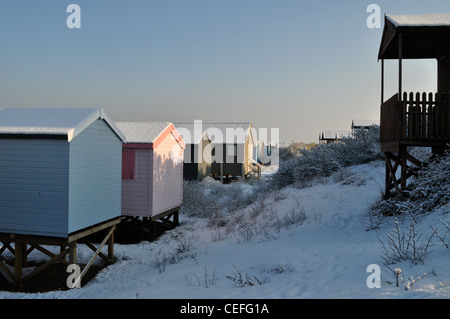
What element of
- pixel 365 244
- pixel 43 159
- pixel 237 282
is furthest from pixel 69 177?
pixel 365 244

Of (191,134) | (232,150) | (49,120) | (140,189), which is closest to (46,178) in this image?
(49,120)

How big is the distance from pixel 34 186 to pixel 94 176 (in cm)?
158

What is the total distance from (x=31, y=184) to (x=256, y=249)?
6106 mm

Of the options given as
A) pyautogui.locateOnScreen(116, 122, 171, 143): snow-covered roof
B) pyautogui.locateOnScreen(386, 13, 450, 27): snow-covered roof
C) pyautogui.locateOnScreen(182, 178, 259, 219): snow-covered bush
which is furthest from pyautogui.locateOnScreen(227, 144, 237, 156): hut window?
pyautogui.locateOnScreen(386, 13, 450, 27): snow-covered roof

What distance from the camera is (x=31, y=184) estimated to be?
30.4 ft

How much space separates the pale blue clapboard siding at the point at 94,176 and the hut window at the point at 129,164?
6.62 ft

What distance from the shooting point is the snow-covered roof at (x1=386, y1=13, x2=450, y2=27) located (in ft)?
28.4

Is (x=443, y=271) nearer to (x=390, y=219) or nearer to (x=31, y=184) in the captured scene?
(x=390, y=219)

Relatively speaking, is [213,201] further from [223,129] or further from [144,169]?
[223,129]

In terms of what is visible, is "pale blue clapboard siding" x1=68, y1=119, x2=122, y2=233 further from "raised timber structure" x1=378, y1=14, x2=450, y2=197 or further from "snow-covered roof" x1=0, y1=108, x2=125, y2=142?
"raised timber structure" x1=378, y1=14, x2=450, y2=197

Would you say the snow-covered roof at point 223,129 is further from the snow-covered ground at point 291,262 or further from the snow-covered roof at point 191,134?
the snow-covered ground at point 291,262

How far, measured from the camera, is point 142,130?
47.2ft

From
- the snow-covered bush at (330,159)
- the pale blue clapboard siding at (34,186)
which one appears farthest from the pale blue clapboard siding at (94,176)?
the snow-covered bush at (330,159)

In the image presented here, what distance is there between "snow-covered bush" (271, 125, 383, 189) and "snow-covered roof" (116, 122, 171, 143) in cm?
703
